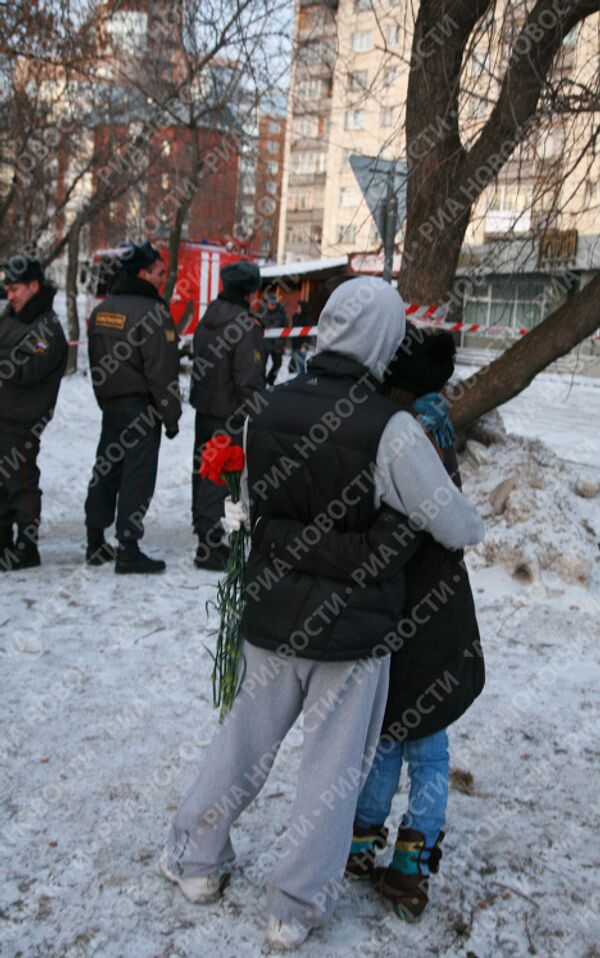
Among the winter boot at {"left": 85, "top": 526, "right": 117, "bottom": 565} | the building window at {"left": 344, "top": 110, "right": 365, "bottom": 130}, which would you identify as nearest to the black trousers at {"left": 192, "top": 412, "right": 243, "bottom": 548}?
the winter boot at {"left": 85, "top": 526, "right": 117, "bottom": 565}

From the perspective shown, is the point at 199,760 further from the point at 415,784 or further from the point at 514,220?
the point at 514,220

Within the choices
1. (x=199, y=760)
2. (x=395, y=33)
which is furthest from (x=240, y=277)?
(x=395, y=33)

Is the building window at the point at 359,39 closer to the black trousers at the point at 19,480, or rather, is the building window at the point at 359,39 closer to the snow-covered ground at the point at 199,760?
the black trousers at the point at 19,480

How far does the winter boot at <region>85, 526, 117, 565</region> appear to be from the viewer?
6.01m

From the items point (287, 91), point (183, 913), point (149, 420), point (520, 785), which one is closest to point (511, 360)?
point (149, 420)

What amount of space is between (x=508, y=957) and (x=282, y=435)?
1653 mm

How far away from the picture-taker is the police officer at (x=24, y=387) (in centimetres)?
556

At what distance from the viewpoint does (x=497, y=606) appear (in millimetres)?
5484

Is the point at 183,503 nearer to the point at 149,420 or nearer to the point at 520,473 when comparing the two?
the point at 149,420

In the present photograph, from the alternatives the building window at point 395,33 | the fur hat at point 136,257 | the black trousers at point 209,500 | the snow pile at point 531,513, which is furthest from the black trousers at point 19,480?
the building window at point 395,33

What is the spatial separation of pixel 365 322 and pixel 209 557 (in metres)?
3.90

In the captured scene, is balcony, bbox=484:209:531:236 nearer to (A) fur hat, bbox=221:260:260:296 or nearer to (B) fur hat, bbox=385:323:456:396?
(A) fur hat, bbox=221:260:260:296

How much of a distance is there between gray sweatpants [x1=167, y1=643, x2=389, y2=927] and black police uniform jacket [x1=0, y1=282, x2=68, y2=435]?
11.9 feet

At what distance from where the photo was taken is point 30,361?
18.2 ft
